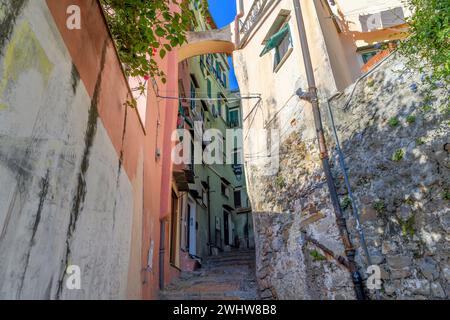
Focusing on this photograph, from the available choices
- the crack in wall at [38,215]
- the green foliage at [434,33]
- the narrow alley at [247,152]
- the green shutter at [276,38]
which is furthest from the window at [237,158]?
the crack in wall at [38,215]

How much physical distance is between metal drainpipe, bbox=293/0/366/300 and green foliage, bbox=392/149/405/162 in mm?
1238

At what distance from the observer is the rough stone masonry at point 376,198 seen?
491cm

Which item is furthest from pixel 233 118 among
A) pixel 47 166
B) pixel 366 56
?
pixel 47 166

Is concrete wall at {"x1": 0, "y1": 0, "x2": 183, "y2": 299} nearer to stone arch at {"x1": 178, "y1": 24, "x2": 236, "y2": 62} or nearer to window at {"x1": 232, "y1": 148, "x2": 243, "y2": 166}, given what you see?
stone arch at {"x1": 178, "y1": 24, "x2": 236, "y2": 62}

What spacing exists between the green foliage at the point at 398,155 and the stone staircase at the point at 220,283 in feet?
13.5

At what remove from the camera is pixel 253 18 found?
11.5 metres

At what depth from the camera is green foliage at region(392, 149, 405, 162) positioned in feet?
18.1

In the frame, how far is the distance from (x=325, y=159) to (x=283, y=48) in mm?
4025

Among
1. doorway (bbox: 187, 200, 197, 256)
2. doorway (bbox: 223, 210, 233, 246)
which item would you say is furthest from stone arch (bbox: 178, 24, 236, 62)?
doorway (bbox: 223, 210, 233, 246)

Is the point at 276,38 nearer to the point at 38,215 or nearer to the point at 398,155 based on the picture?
the point at 398,155

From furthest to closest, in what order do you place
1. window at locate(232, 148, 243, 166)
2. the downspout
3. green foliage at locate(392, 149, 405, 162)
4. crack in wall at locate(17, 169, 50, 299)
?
window at locate(232, 148, 243, 166) → the downspout → green foliage at locate(392, 149, 405, 162) → crack in wall at locate(17, 169, 50, 299)

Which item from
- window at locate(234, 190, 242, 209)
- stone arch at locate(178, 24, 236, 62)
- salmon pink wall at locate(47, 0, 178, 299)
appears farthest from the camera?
window at locate(234, 190, 242, 209)

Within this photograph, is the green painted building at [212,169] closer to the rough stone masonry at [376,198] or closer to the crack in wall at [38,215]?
the rough stone masonry at [376,198]
